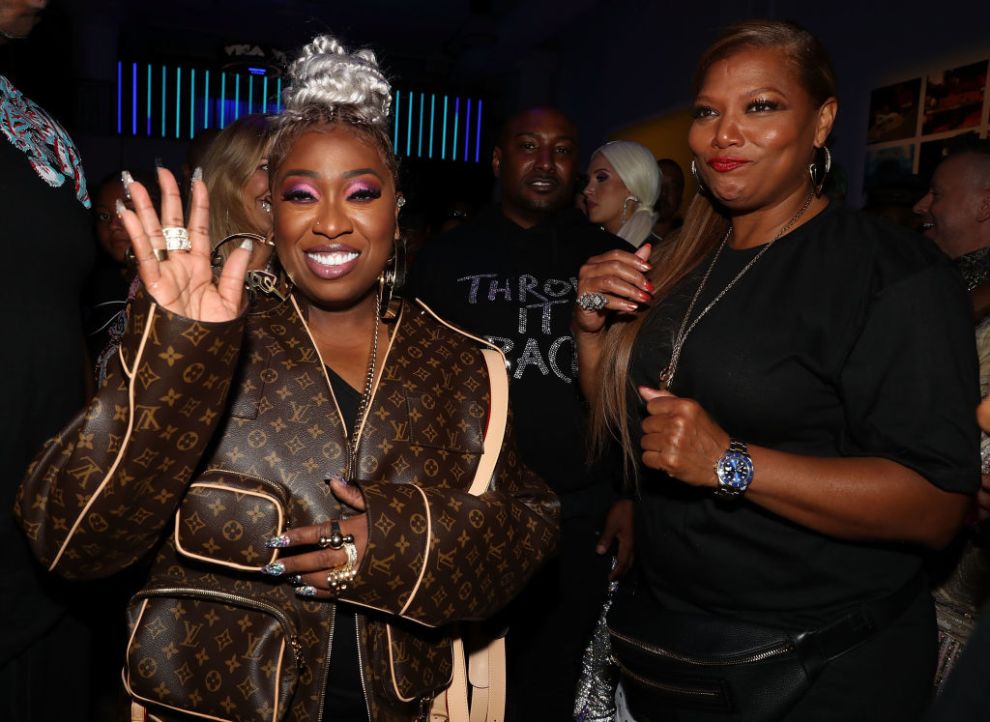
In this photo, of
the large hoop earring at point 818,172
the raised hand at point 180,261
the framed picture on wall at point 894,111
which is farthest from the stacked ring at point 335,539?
the framed picture on wall at point 894,111

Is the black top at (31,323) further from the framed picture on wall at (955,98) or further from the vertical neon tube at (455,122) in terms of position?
the vertical neon tube at (455,122)

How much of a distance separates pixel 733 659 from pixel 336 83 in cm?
137

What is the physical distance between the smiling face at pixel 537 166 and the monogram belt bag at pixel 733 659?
5.94 ft

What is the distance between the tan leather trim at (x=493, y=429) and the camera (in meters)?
1.68

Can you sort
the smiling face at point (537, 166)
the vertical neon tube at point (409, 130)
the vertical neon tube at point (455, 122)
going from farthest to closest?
1. the vertical neon tube at point (409, 130)
2. the vertical neon tube at point (455, 122)
3. the smiling face at point (537, 166)

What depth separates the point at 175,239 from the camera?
4.29ft

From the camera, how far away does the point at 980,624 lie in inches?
26.0

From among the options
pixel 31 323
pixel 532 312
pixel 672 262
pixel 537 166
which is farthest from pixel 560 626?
pixel 31 323

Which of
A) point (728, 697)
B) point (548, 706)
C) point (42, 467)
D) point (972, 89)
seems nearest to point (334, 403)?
point (42, 467)

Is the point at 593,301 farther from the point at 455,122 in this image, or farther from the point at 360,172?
the point at 455,122

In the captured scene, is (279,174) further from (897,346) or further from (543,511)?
(897,346)

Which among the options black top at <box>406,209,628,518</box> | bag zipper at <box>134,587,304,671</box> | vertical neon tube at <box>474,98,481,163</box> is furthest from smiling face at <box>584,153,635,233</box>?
vertical neon tube at <box>474,98,481,163</box>

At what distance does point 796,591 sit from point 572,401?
4.27 ft

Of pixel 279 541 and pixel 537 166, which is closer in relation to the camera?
pixel 279 541
